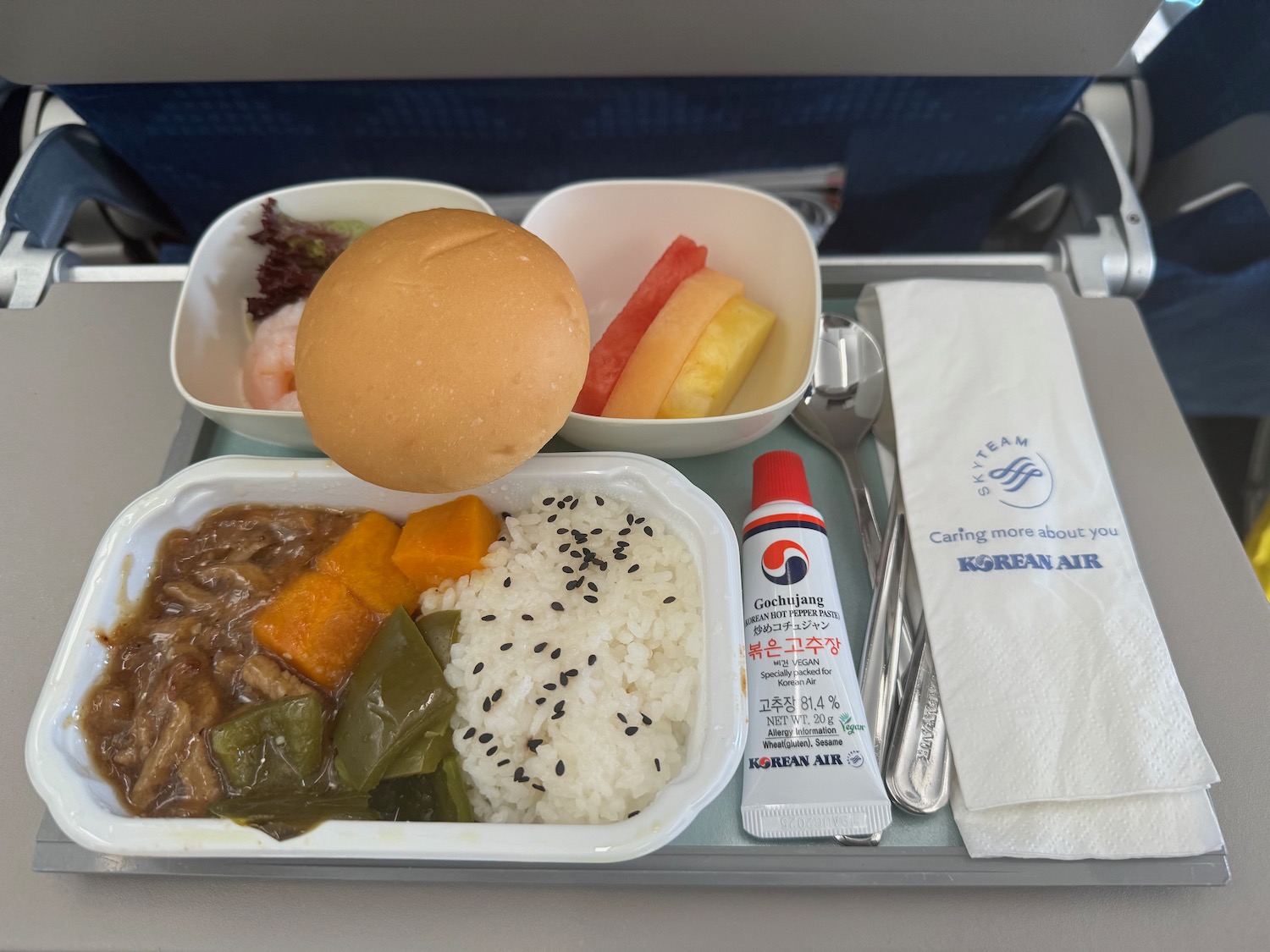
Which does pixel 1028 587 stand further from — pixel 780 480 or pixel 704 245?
pixel 704 245

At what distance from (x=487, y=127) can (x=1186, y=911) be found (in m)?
1.90

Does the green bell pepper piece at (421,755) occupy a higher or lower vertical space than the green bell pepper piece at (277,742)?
higher

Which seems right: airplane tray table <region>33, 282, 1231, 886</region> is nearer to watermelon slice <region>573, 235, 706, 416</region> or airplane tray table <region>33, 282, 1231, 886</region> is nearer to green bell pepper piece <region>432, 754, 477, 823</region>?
green bell pepper piece <region>432, 754, 477, 823</region>

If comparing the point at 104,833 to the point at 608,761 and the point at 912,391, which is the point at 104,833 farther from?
the point at 912,391

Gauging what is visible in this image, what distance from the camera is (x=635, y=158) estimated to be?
71.6 inches

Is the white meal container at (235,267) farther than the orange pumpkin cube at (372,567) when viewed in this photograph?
Yes

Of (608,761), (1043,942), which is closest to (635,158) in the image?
(608,761)

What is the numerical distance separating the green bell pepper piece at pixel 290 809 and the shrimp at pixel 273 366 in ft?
2.09

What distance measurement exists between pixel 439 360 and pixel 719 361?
0.50 meters

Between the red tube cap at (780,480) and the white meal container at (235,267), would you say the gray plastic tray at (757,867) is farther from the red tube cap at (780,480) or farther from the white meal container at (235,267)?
the white meal container at (235,267)

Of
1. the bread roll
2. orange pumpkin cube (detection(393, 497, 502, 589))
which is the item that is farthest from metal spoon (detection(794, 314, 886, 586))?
orange pumpkin cube (detection(393, 497, 502, 589))

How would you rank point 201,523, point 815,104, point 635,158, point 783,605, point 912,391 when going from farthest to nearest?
1. point 635,158
2. point 815,104
3. point 912,391
4. point 201,523
5. point 783,605

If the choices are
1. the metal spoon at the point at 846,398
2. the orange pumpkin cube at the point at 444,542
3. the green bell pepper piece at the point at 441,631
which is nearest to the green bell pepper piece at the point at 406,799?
the green bell pepper piece at the point at 441,631

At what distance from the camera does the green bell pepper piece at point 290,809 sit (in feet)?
3.23
